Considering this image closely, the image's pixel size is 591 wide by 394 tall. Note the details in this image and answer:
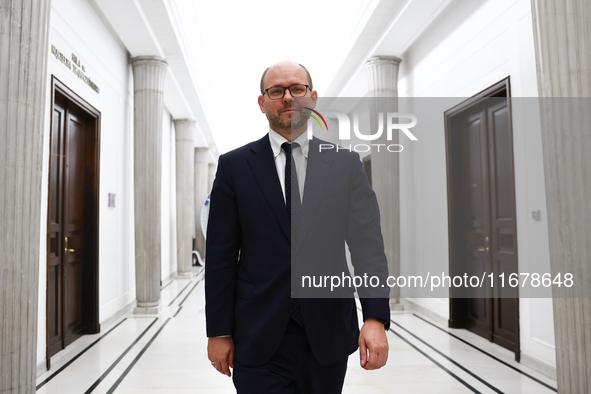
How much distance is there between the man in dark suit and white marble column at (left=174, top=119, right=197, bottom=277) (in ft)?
28.0

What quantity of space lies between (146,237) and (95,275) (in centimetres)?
123

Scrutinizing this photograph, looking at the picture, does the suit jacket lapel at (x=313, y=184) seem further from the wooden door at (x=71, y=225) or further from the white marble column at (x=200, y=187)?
the white marble column at (x=200, y=187)

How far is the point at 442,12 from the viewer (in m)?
5.48

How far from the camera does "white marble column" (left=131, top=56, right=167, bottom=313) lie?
20.9 ft

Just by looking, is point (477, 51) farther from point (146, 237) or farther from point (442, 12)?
point (146, 237)

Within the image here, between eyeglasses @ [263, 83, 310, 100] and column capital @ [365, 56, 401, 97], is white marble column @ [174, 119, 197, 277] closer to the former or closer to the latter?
column capital @ [365, 56, 401, 97]

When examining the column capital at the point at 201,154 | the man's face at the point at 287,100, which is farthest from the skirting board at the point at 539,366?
the column capital at the point at 201,154

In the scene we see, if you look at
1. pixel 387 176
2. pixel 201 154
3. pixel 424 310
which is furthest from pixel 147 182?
pixel 201 154

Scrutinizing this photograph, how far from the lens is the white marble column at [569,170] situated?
243 centimetres

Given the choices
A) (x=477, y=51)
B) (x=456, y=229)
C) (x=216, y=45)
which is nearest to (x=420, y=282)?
(x=456, y=229)

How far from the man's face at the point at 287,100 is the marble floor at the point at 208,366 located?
248 cm

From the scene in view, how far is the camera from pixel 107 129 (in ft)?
19.0

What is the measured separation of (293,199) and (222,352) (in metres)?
0.56

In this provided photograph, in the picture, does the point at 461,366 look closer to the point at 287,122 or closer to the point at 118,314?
the point at 287,122
